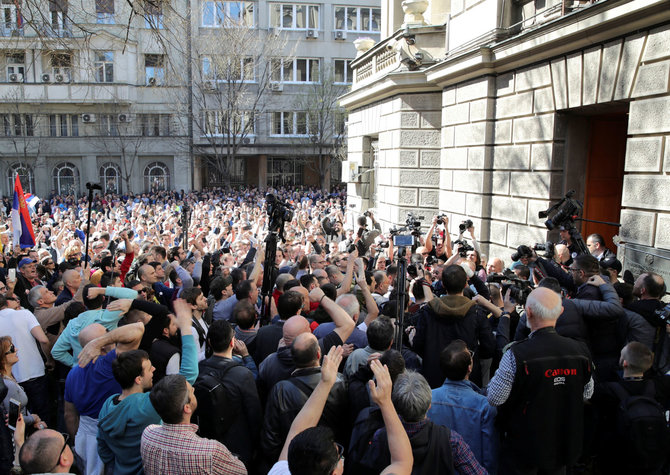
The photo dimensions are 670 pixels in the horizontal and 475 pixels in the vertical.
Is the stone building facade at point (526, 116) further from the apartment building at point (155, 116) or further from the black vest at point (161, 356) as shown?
the apartment building at point (155, 116)

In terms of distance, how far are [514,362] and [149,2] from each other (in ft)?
18.5

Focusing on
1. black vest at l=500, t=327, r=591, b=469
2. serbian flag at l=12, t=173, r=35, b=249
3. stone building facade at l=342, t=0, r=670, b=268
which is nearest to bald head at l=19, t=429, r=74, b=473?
black vest at l=500, t=327, r=591, b=469

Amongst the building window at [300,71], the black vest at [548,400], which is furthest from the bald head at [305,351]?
the building window at [300,71]

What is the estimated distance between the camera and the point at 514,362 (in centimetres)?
354

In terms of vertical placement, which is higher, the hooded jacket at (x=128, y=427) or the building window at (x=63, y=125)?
the building window at (x=63, y=125)

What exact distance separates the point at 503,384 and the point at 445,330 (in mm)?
1072

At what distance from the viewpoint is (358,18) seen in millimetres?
40062

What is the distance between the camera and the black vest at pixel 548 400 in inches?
137

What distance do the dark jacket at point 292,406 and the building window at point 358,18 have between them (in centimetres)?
3967

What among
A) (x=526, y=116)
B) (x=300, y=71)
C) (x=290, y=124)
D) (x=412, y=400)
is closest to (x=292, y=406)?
(x=412, y=400)

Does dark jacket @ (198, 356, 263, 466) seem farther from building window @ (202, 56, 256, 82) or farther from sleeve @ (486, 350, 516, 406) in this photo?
building window @ (202, 56, 256, 82)

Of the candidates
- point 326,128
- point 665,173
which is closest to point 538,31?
point 665,173

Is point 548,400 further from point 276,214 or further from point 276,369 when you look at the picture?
point 276,214

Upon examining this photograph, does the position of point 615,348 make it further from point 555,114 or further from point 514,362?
point 555,114
